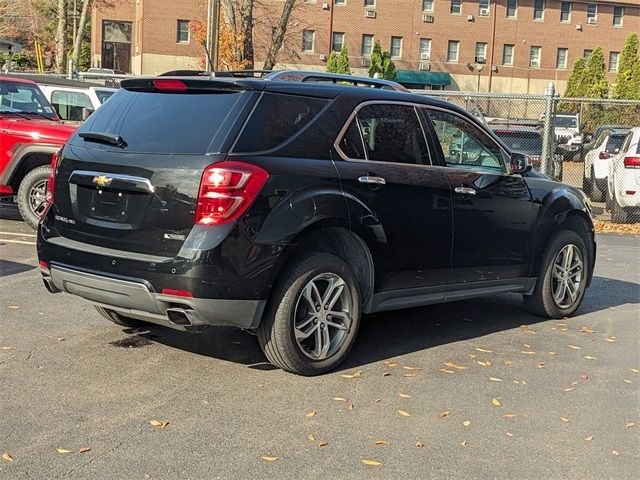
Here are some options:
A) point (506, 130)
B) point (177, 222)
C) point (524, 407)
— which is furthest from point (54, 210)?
point (506, 130)

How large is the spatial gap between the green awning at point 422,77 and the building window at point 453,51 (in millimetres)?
1500

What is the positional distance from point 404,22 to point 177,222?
53.3 m

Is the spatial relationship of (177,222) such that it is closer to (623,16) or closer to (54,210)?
(54,210)

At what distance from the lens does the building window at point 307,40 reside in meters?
53.0

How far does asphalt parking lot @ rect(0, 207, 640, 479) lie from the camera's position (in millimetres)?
3844

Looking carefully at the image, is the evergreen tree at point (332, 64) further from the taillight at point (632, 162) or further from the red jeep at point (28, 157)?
the red jeep at point (28, 157)

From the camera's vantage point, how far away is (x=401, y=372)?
5301 mm

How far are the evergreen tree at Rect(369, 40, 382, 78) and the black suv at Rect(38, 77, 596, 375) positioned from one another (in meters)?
45.2

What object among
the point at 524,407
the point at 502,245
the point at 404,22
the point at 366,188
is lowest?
the point at 524,407

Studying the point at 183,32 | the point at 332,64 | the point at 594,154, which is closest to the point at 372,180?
the point at 594,154

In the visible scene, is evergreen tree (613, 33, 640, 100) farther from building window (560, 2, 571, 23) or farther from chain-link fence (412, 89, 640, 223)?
chain-link fence (412, 89, 640, 223)

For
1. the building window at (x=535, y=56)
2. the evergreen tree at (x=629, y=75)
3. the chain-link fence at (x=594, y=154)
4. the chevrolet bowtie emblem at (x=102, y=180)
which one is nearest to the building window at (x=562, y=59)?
the building window at (x=535, y=56)

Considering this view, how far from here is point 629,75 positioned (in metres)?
44.2

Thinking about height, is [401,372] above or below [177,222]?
below
